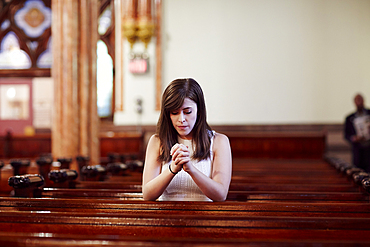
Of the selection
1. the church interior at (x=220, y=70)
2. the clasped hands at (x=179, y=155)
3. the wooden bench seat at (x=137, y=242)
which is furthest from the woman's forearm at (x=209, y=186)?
the church interior at (x=220, y=70)

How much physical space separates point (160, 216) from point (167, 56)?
8706 mm

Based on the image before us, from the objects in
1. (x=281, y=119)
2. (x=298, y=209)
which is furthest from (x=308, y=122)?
(x=298, y=209)

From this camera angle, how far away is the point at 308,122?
9.88 m

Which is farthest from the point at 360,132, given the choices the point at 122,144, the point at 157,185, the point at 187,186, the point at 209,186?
the point at 157,185

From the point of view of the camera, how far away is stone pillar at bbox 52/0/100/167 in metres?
4.71

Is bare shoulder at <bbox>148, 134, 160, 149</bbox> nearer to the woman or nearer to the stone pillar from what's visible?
the woman

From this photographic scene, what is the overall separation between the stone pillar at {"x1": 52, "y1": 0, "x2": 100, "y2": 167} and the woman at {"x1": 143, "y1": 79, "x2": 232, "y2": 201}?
2.73 metres

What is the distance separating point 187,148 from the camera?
6.84ft

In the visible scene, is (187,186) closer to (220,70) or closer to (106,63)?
(220,70)

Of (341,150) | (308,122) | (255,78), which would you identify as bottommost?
(341,150)

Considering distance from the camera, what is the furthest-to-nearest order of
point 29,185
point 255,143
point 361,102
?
1. point 255,143
2. point 361,102
3. point 29,185

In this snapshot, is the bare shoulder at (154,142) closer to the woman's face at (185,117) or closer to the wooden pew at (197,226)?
the woman's face at (185,117)

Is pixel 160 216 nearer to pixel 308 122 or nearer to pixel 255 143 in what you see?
pixel 255 143

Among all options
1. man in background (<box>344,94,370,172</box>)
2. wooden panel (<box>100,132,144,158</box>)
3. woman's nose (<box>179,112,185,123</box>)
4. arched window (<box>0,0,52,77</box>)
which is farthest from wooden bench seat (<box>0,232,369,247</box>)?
arched window (<box>0,0,52,77</box>)
